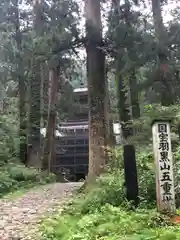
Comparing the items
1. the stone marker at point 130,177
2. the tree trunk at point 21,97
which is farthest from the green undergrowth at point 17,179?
the stone marker at point 130,177

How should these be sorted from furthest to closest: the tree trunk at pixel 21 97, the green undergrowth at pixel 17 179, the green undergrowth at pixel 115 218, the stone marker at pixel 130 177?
the tree trunk at pixel 21 97
the green undergrowth at pixel 17 179
the stone marker at pixel 130 177
the green undergrowth at pixel 115 218

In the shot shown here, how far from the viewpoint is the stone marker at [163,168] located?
6.36 m

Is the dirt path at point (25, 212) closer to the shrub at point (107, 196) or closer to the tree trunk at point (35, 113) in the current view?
the shrub at point (107, 196)

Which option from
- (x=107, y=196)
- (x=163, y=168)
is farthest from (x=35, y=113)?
(x=163, y=168)

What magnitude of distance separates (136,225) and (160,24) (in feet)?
34.6

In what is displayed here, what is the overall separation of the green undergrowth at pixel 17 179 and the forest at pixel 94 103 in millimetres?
42

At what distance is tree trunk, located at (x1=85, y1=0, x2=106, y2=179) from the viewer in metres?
11.2

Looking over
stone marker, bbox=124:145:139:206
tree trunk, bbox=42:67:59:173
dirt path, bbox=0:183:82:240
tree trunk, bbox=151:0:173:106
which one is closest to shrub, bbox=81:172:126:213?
stone marker, bbox=124:145:139:206

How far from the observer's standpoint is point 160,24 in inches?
564

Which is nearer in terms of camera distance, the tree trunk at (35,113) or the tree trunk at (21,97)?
the tree trunk at (21,97)

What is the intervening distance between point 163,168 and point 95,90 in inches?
212

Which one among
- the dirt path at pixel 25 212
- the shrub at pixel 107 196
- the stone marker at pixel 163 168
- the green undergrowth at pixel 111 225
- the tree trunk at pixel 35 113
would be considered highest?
the tree trunk at pixel 35 113

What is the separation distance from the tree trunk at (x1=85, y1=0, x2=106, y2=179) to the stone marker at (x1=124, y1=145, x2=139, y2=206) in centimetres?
379

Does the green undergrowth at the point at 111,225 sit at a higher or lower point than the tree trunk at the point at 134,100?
lower
